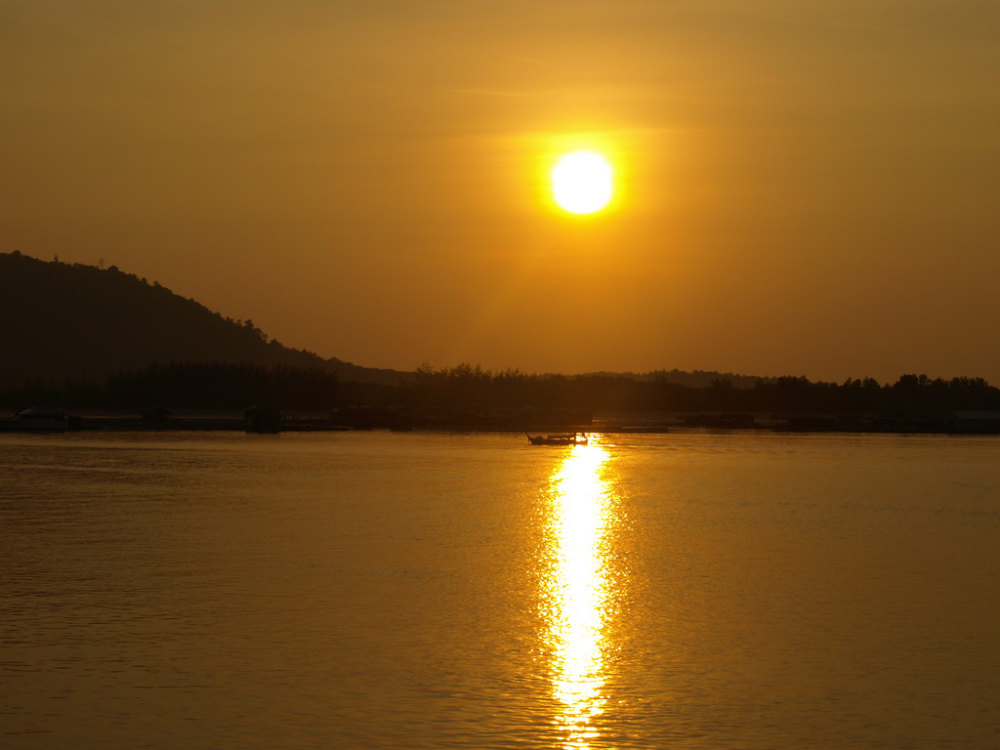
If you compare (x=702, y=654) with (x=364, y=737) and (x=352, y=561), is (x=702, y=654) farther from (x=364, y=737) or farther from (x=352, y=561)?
(x=352, y=561)

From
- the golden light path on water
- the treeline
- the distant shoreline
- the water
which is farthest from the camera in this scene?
the treeline

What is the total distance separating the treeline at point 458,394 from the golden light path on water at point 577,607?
121559 millimetres

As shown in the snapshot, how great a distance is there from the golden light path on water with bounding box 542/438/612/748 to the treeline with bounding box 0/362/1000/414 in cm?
12156

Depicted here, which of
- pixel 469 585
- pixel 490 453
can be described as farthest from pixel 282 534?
pixel 490 453

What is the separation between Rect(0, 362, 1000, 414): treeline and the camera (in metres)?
165

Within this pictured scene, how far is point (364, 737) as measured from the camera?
581 inches

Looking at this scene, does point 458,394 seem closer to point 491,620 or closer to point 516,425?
point 516,425

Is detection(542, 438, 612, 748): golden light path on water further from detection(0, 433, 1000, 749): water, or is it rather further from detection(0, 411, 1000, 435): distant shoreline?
detection(0, 411, 1000, 435): distant shoreline

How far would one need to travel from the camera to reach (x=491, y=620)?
22.2 meters

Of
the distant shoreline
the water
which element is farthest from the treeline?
the water

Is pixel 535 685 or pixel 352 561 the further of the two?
pixel 352 561

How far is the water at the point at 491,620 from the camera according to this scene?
1542 cm

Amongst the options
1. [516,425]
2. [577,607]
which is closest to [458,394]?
[516,425]

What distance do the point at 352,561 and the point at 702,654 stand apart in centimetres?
1178
